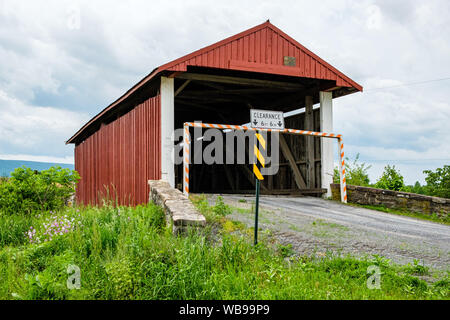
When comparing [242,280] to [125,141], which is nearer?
[242,280]

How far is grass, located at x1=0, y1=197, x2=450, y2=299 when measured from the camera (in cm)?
416

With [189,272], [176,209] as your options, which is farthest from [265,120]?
[189,272]

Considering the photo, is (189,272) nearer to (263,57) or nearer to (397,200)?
(263,57)

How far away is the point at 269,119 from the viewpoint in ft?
21.8

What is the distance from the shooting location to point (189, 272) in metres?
4.38

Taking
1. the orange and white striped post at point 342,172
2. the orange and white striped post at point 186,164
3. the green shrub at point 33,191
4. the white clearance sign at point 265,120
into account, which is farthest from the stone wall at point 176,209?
the orange and white striped post at point 342,172

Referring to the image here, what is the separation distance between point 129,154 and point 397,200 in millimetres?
7825

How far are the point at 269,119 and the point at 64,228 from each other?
11.7ft

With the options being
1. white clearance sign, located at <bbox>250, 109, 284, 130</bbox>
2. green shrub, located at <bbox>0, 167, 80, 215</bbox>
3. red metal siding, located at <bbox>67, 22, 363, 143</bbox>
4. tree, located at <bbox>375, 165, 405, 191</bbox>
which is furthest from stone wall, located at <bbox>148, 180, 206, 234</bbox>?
tree, located at <bbox>375, 165, 405, 191</bbox>

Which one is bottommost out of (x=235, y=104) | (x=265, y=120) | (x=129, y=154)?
(x=129, y=154)

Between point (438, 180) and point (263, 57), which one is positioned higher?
point (263, 57)

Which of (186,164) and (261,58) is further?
(261,58)

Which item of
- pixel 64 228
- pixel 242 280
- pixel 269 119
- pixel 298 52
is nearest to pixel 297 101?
pixel 298 52
